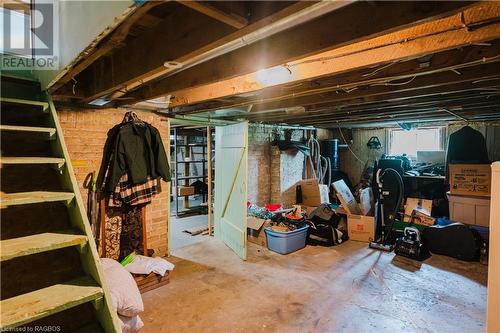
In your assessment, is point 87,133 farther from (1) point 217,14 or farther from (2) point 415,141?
(2) point 415,141

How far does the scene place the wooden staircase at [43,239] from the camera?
4.07ft

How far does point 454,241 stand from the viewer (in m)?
3.76

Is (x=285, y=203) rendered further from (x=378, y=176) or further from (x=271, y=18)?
(x=271, y=18)

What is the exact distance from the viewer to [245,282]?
10.3 ft

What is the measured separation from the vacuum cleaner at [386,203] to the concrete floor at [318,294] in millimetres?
435

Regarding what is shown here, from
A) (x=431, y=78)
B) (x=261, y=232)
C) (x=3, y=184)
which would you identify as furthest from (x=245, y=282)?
(x=431, y=78)

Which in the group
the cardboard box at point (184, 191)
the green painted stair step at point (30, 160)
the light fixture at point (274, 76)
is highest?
the light fixture at point (274, 76)

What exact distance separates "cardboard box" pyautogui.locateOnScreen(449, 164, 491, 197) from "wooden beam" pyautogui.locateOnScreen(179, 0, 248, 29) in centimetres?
456

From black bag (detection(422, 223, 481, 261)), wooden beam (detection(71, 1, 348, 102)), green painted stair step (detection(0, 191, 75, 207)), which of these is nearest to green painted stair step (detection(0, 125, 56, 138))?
green painted stair step (detection(0, 191, 75, 207))

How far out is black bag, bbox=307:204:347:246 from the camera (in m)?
4.30

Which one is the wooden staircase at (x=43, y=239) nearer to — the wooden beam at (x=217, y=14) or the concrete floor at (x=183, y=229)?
the wooden beam at (x=217, y=14)

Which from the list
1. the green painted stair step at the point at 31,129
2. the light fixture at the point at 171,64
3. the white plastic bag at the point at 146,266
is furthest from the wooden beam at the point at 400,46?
the white plastic bag at the point at 146,266

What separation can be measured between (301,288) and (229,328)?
0.99m

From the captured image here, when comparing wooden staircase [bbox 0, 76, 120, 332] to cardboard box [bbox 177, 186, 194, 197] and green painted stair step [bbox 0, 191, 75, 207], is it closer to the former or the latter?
green painted stair step [bbox 0, 191, 75, 207]
